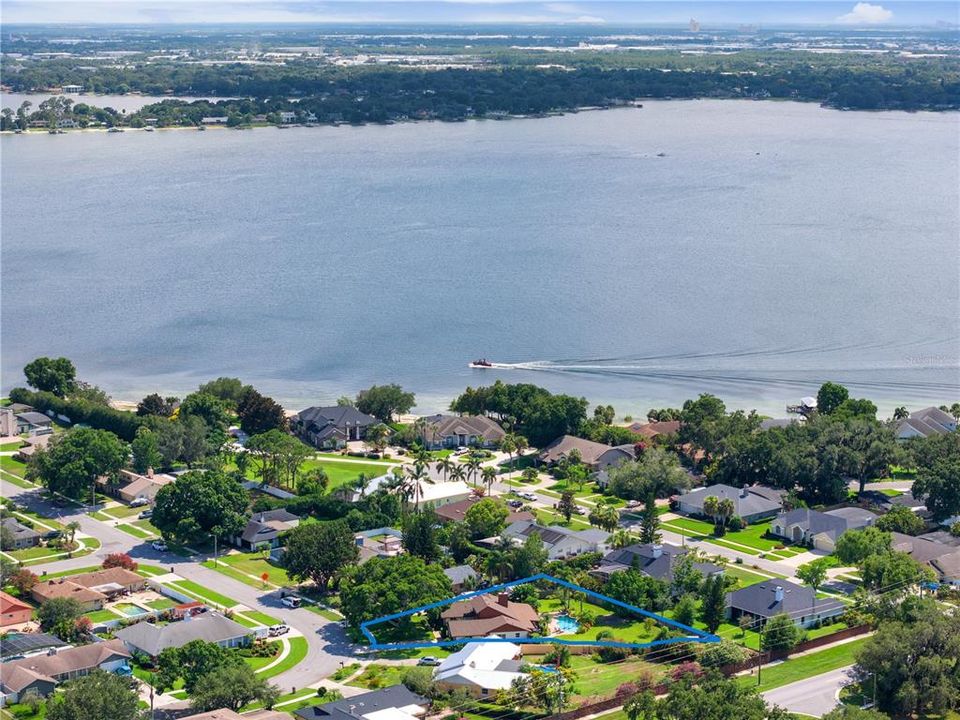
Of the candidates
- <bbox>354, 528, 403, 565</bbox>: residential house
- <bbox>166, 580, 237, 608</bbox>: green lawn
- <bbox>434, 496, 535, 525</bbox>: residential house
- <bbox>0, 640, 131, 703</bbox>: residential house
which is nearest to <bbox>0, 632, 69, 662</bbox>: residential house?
<bbox>0, 640, 131, 703</bbox>: residential house

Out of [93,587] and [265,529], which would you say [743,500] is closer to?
[265,529]

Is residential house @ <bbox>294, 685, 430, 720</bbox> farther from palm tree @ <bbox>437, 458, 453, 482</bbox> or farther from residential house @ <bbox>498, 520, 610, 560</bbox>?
palm tree @ <bbox>437, 458, 453, 482</bbox>

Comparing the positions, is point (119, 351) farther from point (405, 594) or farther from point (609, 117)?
point (609, 117)

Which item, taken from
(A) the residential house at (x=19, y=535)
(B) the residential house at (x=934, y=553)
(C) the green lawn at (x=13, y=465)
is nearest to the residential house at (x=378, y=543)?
(A) the residential house at (x=19, y=535)

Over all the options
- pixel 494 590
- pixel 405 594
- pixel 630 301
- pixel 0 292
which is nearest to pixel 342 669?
pixel 405 594

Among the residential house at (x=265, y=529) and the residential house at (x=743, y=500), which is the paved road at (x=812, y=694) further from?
the residential house at (x=265, y=529)
